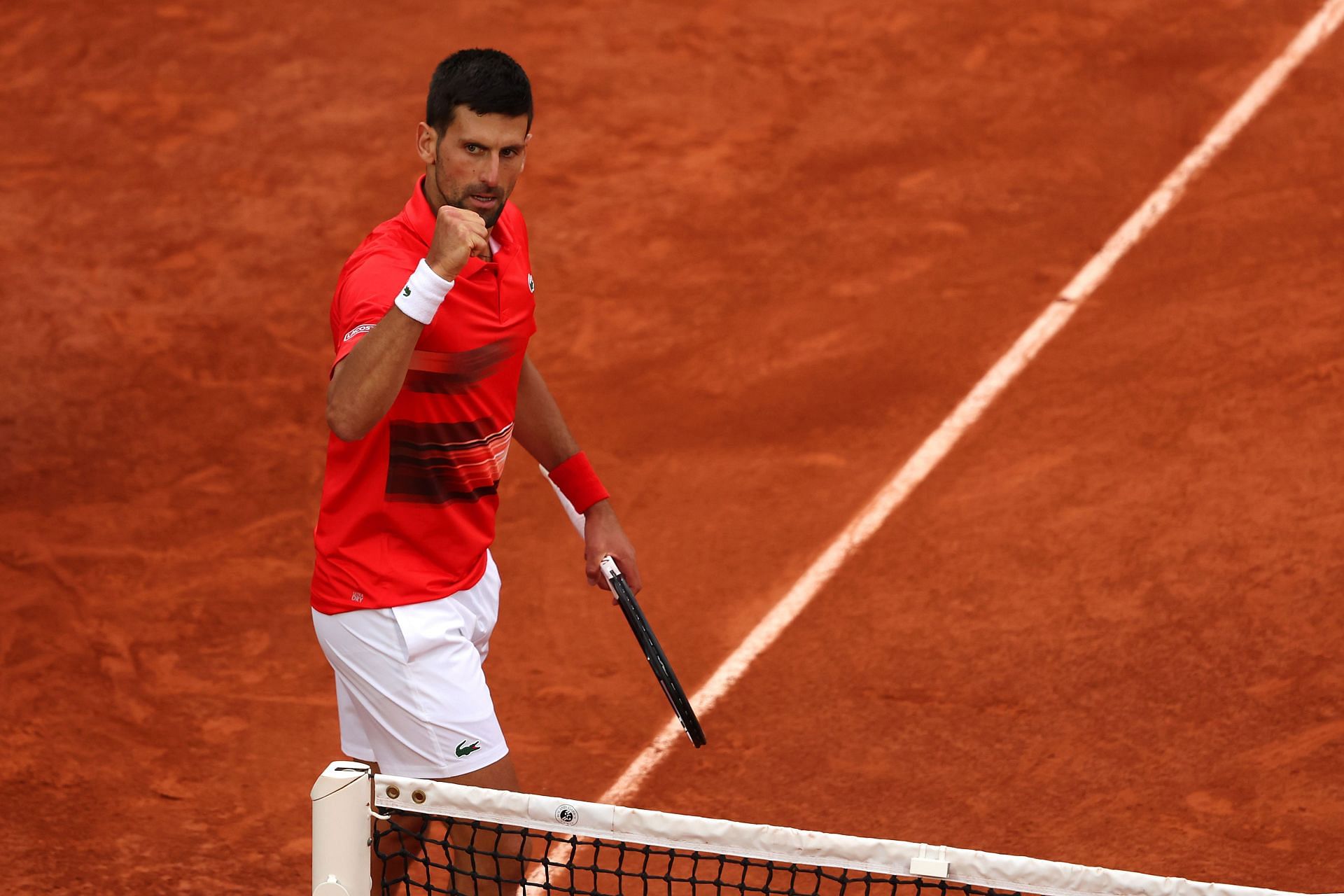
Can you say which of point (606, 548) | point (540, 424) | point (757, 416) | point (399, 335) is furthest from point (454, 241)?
point (757, 416)

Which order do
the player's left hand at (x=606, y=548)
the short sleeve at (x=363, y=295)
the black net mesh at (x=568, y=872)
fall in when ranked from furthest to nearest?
the player's left hand at (x=606, y=548) < the black net mesh at (x=568, y=872) < the short sleeve at (x=363, y=295)

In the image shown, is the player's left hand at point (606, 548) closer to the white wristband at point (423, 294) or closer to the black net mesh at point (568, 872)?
the black net mesh at point (568, 872)

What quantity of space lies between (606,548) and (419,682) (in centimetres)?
71

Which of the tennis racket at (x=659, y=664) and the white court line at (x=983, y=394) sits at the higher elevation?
the tennis racket at (x=659, y=664)

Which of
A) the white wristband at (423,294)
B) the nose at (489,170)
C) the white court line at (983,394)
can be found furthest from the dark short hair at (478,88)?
the white court line at (983,394)

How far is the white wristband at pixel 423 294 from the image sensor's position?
3545mm

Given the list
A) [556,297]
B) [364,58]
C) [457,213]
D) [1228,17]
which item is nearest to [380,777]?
[457,213]

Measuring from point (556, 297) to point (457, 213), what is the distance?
16.3 ft

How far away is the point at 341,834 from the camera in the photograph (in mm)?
3332

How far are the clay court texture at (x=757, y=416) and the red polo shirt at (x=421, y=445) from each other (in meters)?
1.65

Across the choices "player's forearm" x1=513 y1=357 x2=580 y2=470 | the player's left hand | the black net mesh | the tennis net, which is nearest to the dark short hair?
"player's forearm" x1=513 y1=357 x2=580 y2=470

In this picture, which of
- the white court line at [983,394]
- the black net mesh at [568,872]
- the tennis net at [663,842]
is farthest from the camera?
the white court line at [983,394]

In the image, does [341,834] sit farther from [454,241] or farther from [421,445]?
[454,241]

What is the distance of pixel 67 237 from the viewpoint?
9.09 meters
